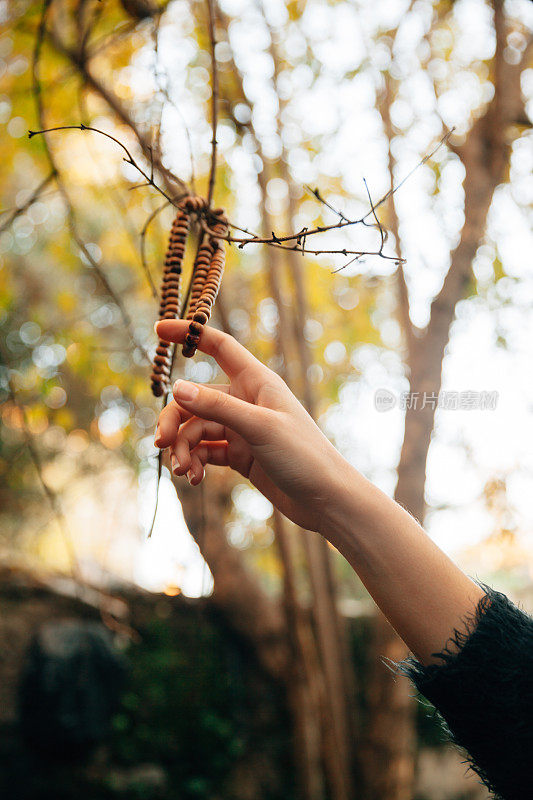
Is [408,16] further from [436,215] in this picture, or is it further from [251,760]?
[251,760]

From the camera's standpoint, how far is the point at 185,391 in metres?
0.56

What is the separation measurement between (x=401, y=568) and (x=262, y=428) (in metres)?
0.21

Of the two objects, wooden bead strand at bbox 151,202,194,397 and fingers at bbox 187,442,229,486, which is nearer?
wooden bead strand at bbox 151,202,194,397

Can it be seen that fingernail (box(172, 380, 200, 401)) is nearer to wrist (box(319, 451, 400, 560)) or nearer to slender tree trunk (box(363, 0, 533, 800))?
wrist (box(319, 451, 400, 560))

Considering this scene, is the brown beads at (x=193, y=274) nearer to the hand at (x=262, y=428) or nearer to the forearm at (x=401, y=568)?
the hand at (x=262, y=428)

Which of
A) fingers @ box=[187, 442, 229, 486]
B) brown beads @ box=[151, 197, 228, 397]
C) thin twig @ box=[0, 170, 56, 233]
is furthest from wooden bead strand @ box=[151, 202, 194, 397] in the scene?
thin twig @ box=[0, 170, 56, 233]

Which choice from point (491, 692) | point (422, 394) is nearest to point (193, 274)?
point (491, 692)

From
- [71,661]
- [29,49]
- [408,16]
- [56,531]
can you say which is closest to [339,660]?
[71,661]

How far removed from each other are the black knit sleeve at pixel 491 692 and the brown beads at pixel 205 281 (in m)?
0.42

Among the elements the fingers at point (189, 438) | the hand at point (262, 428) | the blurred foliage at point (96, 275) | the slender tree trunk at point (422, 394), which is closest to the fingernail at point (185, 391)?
the hand at point (262, 428)

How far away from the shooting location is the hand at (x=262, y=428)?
0.56 m

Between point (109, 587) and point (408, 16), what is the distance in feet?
9.22

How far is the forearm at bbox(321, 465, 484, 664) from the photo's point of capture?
1.88 ft

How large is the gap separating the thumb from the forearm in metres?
0.11
